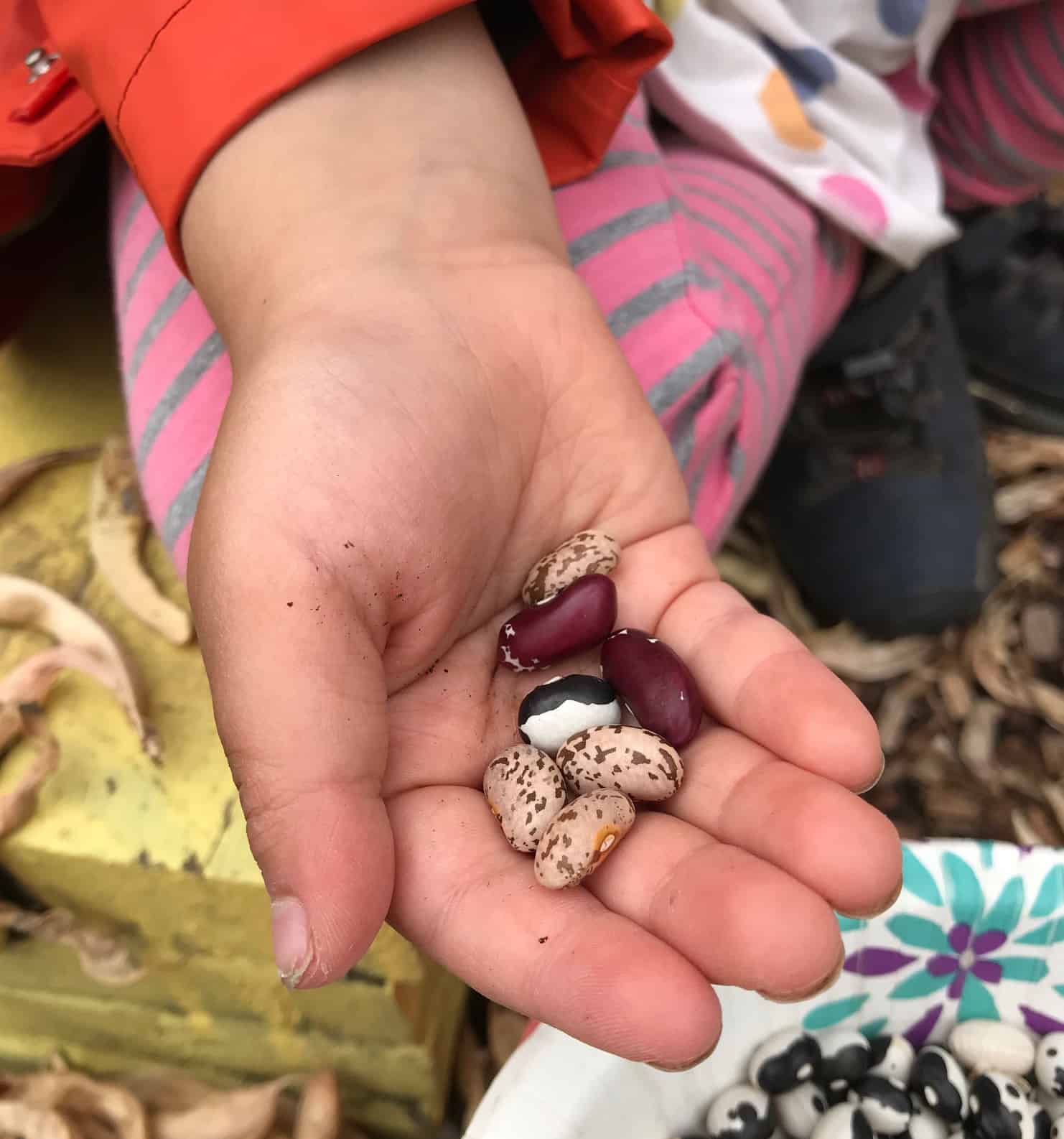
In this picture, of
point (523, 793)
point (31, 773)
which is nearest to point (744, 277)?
point (523, 793)

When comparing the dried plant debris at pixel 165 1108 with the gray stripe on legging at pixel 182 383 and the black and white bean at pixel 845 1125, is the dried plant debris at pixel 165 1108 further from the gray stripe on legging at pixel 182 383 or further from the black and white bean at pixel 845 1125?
the gray stripe on legging at pixel 182 383

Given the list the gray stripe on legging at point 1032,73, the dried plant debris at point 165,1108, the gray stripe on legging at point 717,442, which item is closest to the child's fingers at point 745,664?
the gray stripe on legging at point 717,442

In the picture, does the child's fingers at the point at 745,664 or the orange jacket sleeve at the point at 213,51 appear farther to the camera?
the orange jacket sleeve at the point at 213,51

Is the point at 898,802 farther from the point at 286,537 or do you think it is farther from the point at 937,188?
the point at 286,537

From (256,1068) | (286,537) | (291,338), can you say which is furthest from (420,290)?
(256,1068)

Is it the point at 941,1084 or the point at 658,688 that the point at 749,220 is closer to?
the point at 658,688

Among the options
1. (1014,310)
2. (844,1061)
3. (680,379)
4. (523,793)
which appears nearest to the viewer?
(523,793)

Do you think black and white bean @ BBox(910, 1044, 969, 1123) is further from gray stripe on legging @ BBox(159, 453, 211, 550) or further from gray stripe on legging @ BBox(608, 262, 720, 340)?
gray stripe on legging @ BBox(159, 453, 211, 550)

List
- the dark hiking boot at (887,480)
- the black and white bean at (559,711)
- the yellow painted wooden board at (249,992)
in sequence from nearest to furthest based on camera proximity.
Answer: the black and white bean at (559,711)
the yellow painted wooden board at (249,992)
the dark hiking boot at (887,480)
